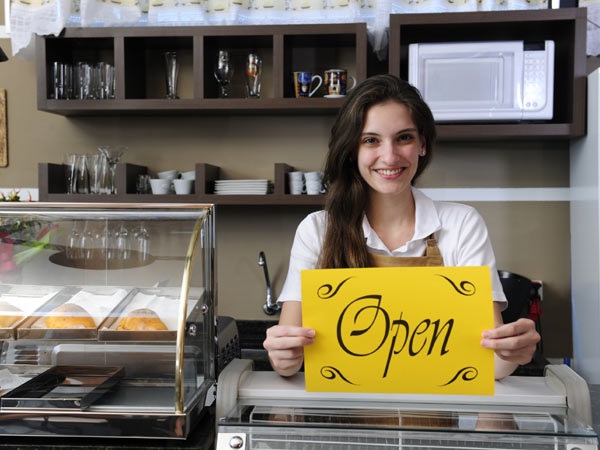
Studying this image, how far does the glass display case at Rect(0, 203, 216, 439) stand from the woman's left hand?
0.51 m

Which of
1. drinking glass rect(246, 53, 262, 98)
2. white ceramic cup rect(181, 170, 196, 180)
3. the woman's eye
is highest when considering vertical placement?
drinking glass rect(246, 53, 262, 98)

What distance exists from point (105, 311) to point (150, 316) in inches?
3.9

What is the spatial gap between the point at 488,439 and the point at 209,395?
523mm

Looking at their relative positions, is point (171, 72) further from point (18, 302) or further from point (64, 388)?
point (64, 388)

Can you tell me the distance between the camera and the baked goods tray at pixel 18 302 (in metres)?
1.20

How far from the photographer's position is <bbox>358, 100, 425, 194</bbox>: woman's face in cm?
144

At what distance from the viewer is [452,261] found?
158 cm

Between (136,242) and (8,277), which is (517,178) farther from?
(8,277)

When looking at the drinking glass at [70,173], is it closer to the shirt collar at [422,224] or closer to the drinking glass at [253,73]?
the drinking glass at [253,73]

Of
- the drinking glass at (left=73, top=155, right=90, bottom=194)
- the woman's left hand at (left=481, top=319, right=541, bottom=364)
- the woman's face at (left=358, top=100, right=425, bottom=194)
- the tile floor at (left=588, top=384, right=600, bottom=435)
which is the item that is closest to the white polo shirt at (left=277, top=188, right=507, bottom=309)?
the woman's face at (left=358, top=100, right=425, bottom=194)

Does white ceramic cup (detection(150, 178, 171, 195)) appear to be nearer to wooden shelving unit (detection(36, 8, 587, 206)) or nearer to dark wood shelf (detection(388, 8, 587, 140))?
wooden shelving unit (detection(36, 8, 587, 206))

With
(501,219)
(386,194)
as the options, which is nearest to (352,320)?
(386,194)

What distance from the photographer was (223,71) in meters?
2.83

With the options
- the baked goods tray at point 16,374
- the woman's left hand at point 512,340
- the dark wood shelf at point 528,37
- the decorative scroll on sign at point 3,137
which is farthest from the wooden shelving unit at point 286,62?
the woman's left hand at point 512,340
